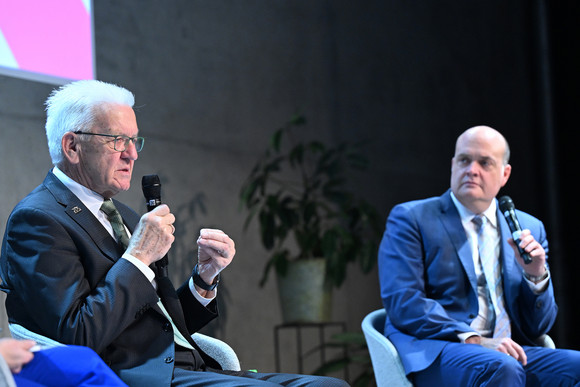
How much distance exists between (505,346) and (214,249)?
1153 millimetres

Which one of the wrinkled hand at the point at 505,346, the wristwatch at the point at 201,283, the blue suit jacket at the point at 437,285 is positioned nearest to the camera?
Answer: the wristwatch at the point at 201,283

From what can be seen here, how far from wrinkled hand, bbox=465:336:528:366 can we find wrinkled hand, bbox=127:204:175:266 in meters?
1.27

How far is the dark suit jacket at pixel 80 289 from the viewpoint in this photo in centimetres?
177

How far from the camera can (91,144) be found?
80.6 inches

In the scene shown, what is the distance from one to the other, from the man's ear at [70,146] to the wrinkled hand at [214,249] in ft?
1.43

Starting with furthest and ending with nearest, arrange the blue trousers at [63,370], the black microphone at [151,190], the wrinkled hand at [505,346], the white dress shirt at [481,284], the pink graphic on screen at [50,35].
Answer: the pink graphic on screen at [50,35], the white dress shirt at [481,284], the wrinkled hand at [505,346], the black microphone at [151,190], the blue trousers at [63,370]

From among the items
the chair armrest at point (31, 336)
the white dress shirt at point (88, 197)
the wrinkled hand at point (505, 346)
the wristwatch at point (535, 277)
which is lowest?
the wrinkled hand at point (505, 346)

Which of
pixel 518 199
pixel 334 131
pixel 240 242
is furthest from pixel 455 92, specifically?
pixel 240 242

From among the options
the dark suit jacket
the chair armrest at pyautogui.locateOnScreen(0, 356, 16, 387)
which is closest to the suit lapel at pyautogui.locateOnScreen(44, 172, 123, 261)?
the dark suit jacket

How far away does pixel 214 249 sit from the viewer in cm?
211

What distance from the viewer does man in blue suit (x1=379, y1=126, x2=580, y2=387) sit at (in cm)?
252

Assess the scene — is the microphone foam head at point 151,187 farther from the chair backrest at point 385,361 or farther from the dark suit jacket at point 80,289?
the chair backrest at point 385,361

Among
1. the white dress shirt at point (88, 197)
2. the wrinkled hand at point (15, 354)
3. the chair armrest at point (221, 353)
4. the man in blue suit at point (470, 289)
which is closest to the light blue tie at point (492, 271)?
the man in blue suit at point (470, 289)

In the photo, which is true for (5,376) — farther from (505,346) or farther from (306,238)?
(306,238)
